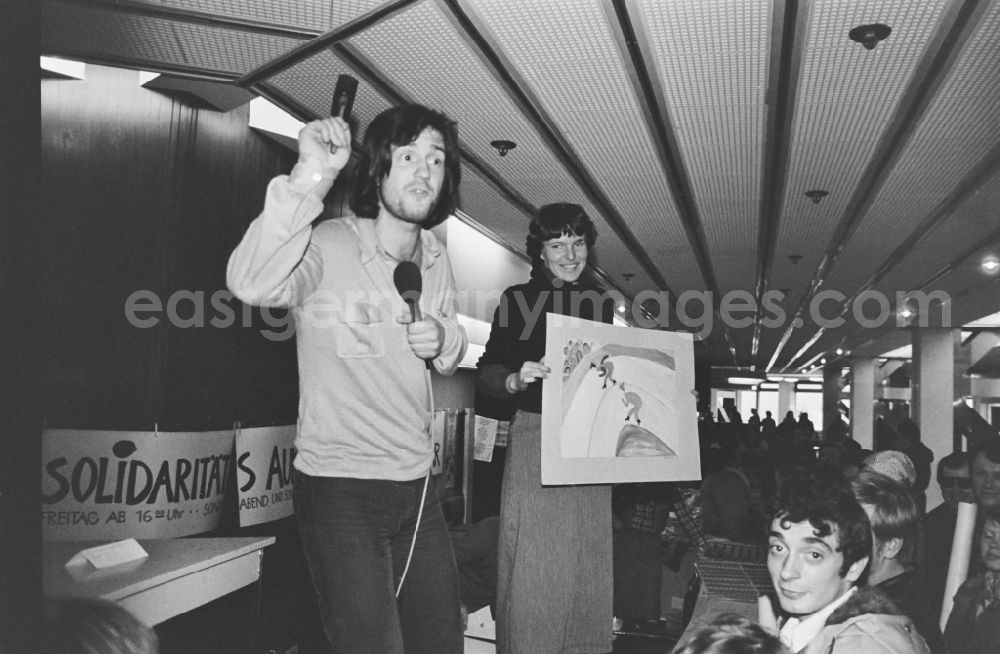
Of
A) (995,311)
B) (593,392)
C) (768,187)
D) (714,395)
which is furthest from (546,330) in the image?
(714,395)

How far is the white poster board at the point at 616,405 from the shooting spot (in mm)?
2152

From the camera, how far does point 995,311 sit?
35.1 ft

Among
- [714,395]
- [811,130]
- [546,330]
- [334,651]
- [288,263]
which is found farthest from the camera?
[714,395]

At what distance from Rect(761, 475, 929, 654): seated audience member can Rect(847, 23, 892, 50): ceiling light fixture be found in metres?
1.89

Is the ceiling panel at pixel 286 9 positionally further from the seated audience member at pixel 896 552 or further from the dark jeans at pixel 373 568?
the seated audience member at pixel 896 552

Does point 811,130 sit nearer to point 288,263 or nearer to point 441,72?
point 441,72

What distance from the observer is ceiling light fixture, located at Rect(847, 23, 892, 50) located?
2.91 m

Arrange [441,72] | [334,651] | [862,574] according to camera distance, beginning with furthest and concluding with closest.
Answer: [441,72], [862,574], [334,651]

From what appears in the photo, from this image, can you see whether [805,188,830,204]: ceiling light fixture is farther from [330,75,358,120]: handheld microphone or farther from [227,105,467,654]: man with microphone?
[330,75,358,120]: handheld microphone

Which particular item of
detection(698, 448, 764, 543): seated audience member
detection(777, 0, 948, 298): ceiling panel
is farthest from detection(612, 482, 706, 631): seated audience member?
detection(777, 0, 948, 298): ceiling panel

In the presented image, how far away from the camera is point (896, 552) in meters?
1.98

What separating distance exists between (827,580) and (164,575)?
1.48 meters

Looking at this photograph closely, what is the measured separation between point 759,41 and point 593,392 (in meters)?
1.73

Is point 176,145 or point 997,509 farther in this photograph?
point 176,145
